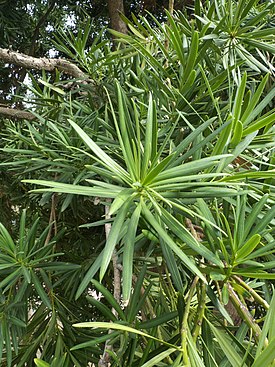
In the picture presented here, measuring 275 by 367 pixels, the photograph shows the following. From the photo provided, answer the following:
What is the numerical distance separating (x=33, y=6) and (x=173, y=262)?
1857 mm

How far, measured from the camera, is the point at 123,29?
1.59 metres

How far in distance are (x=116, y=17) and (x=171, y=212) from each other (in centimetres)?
144

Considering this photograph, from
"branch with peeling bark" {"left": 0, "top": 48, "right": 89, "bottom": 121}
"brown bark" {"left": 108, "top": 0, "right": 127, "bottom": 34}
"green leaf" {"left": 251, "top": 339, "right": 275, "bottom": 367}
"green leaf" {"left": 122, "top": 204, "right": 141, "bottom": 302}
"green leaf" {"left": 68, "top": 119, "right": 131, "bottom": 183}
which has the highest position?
"brown bark" {"left": 108, "top": 0, "right": 127, "bottom": 34}

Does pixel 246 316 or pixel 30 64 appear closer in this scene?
pixel 246 316

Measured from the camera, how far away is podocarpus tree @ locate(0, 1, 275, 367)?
0.89 feet

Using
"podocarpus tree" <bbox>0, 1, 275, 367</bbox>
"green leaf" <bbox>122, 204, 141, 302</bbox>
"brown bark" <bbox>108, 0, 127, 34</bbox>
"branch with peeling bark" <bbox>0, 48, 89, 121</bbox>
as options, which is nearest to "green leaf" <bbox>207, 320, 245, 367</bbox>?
"podocarpus tree" <bbox>0, 1, 275, 367</bbox>

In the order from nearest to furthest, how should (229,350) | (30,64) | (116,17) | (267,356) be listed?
(267,356)
(229,350)
(30,64)
(116,17)

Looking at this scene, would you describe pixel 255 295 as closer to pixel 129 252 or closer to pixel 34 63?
pixel 129 252

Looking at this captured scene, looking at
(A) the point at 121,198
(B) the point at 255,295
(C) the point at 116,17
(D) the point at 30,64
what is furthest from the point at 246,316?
(C) the point at 116,17

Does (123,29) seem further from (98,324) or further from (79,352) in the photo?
(98,324)

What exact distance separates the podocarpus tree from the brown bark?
91cm

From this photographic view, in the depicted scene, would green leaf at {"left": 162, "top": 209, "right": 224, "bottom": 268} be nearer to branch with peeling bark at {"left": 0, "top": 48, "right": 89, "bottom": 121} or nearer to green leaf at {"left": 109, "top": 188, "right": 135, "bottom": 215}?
green leaf at {"left": 109, "top": 188, "right": 135, "bottom": 215}

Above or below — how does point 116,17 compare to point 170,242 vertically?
above

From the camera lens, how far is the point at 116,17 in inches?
64.0
